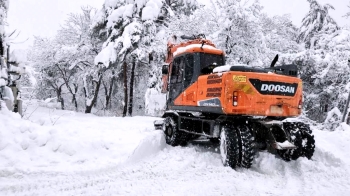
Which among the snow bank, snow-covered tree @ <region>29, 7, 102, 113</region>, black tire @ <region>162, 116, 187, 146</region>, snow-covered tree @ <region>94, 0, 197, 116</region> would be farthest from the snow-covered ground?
snow-covered tree @ <region>29, 7, 102, 113</region>

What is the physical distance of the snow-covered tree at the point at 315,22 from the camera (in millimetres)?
26366

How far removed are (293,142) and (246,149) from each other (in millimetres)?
1320

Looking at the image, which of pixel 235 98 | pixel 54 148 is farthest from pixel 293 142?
pixel 54 148

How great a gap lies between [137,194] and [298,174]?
3296mm

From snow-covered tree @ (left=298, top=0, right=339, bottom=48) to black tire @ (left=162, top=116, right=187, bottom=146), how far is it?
70.6ft

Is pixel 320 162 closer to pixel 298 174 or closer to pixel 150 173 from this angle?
pixel 298 174

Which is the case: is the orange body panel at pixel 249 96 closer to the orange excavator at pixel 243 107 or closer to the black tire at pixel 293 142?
the orange excavator at pixel 243 107

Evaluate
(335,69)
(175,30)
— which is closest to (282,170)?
(175,30)

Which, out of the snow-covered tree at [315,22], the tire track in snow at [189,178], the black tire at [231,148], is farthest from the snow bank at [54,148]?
the snow-covered tree at [315,22]

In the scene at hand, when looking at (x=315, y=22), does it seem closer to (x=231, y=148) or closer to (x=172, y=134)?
(x=172, y=134)

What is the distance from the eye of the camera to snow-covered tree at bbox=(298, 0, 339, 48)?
26.4 meters

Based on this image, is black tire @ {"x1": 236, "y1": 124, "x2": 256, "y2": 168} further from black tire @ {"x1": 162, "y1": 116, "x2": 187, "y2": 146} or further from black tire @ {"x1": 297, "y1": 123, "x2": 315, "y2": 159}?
black tire @ {"x1": 162, "y1": 116, "x2": 187, "y2": 146}

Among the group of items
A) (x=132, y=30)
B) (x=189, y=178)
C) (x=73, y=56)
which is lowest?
(x=189, y=178)

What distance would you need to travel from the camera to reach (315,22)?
88.6ft
